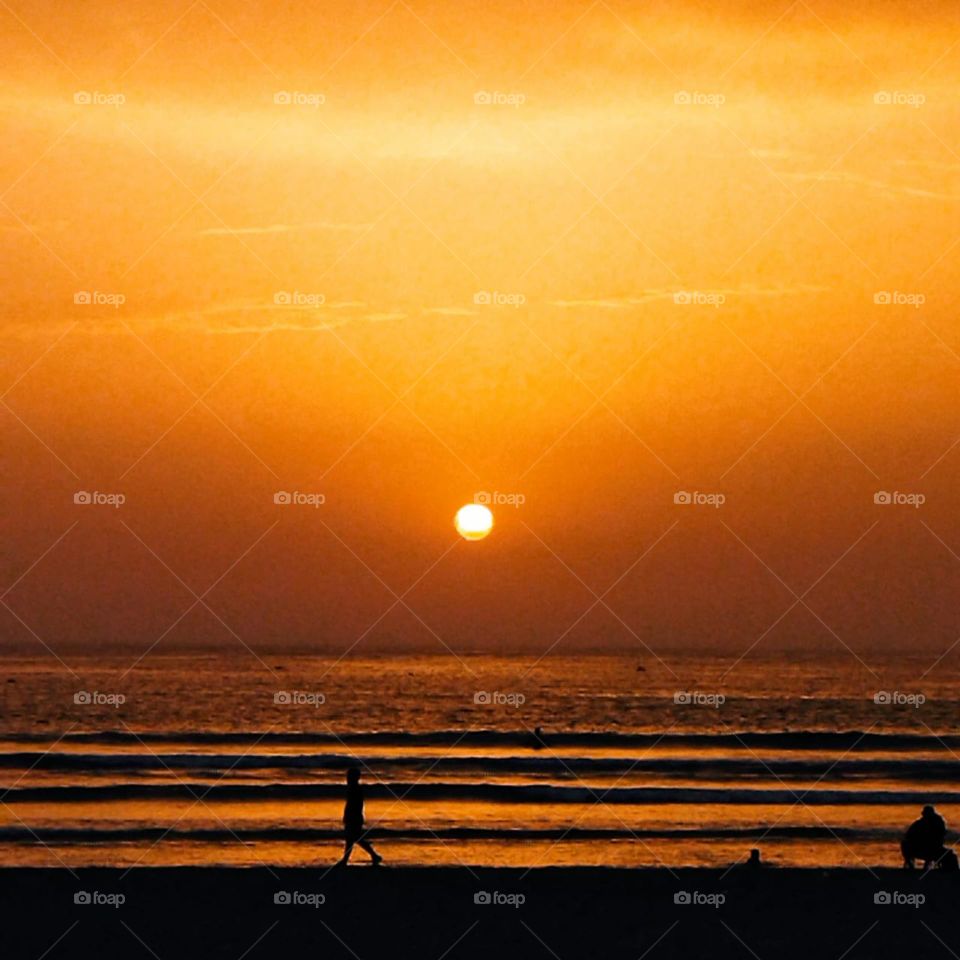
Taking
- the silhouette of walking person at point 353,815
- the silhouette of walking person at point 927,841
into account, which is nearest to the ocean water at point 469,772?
the silhouette of walking person at point 353,815

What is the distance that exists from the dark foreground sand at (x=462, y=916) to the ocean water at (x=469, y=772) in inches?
155

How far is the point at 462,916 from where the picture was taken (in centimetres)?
1592

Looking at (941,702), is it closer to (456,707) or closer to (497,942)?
(456,707)

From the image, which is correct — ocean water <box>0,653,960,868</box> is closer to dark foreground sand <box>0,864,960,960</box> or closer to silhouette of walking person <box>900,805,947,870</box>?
silhouette of walking person <box>900,805,947,870</box>

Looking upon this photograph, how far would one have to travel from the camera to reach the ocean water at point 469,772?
77.9 feet

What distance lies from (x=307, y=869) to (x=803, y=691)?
6825 cm

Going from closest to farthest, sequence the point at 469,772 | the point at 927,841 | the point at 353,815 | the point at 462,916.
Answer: the point at 462,916 → the point at 353,815 → the point at 927,841 → the point at 469,772

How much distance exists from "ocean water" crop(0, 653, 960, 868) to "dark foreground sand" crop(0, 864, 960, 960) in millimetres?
3932

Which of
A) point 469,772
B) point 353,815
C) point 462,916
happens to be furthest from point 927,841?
point 469,772

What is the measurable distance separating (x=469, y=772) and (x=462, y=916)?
2063 centimetres

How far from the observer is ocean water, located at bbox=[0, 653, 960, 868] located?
77.9 ft

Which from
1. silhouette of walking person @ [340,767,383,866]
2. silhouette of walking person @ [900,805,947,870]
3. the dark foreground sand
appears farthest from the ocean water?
the dark foreground sand

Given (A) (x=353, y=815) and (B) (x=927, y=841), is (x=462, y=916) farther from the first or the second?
(B) (x=927, y=841)

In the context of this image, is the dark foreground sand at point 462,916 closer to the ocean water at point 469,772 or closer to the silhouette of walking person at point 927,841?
the silhouette of walking person at point 927,841
